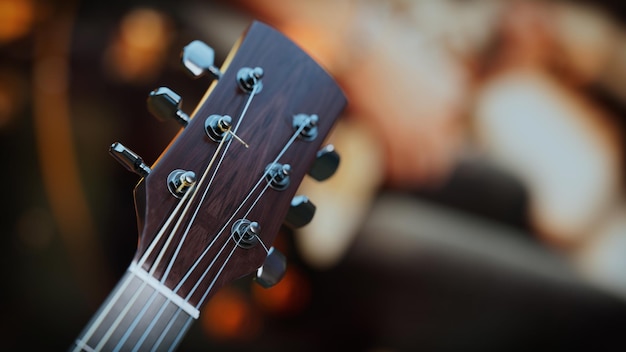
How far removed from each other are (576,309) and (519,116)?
64 cm

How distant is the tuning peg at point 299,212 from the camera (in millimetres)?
807

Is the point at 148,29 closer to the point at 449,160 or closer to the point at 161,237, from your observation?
the point at 449,160

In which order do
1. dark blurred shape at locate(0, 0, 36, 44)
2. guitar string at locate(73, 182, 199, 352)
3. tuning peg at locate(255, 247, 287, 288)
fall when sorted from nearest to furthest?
guitar string at locate(73, 182, 199, 352) → tuning peg at locate(255, 247, 287, 288) → dark blurred shape at locate(0, 0, 36, 44)

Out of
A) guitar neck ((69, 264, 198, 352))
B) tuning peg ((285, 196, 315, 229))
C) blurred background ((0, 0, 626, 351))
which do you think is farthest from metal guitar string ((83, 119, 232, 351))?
blurred background ((0, 0, 626, 351))

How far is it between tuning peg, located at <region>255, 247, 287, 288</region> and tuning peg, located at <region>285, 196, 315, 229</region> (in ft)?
0.14

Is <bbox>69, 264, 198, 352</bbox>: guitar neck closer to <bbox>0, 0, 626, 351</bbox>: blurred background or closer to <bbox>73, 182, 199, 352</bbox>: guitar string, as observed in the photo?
<bbox>73, 182, 199, 352</bbox>: guitar string

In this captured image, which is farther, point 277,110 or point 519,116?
point 519,116

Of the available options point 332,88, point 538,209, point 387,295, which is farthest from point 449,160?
point 332,88

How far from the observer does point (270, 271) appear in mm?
793

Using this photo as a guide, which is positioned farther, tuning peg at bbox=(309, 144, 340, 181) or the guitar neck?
tuning peg at bbox=(309, 144, 340, 181)

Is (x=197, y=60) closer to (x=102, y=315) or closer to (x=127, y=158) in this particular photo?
(x=127, y=158)

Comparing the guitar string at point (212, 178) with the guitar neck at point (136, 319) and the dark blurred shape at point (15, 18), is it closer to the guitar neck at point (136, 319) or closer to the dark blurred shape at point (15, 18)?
the guitar neck at point (136, 319)

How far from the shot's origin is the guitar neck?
652 millimetres

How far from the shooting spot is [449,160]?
82.6 inches
